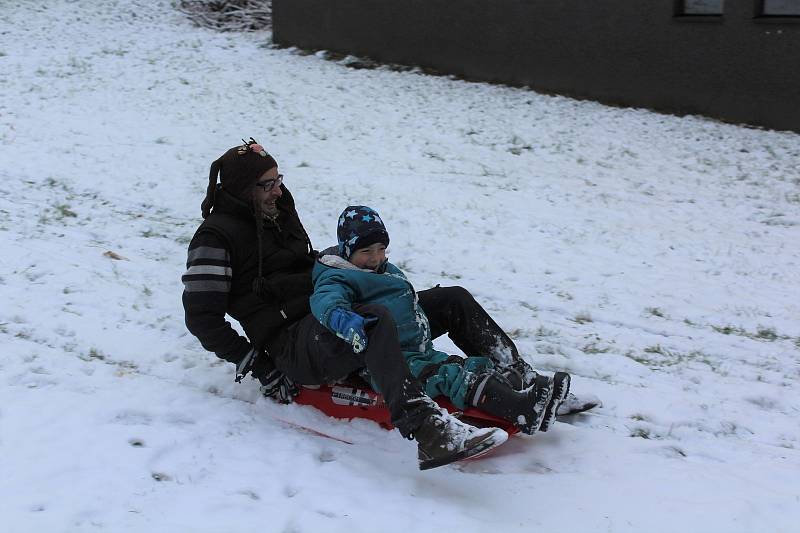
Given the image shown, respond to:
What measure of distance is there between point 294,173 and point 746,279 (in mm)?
4912

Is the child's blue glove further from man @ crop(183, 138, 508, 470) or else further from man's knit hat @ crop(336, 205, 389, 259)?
man's knit hat @ crop(336, 205, 389, 259)

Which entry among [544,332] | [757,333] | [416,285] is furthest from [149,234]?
[757,333]

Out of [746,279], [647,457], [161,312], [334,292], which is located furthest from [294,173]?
[647,457]

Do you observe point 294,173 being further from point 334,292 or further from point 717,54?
point 717,54

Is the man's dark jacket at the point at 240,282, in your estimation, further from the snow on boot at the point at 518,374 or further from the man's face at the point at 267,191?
the snow on boot at the point at 518,374

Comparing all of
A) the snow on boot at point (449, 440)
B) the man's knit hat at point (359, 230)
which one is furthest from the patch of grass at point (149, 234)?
the snow on boot at point (449, 440)

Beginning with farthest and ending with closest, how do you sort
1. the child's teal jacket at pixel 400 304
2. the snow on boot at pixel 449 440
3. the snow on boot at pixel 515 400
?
the child's teal jacket at pixel 400 304, the snow on boot at pixel 515 400, the snow on boot at pixel 449 440

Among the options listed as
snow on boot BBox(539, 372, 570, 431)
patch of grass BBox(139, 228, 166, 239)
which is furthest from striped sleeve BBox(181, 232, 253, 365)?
patch of grass BBox(139, 228, 166, 239)

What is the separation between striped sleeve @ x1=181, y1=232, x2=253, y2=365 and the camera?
12.2 feet

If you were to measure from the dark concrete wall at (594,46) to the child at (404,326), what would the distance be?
9.05 metres

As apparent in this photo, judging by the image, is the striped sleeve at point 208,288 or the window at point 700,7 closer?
the striped sleeve at point 208,288

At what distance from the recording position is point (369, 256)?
3.79 m

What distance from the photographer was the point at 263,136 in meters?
10.4

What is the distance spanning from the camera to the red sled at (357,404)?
3.62 m
